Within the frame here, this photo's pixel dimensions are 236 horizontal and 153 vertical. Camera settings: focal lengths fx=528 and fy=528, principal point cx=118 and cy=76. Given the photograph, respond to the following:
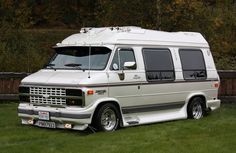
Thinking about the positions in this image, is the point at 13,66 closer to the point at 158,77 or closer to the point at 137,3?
the point at 137,3

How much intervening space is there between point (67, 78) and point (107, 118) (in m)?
1.35

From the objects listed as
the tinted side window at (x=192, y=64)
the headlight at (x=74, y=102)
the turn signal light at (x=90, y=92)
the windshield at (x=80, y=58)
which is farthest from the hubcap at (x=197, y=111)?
the headlight at (x=74, y=102)

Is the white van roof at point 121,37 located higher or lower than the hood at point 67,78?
higher

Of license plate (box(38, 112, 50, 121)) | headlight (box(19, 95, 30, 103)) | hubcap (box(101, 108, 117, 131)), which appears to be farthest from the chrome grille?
hubcap (box(101, 108, 117, 131))

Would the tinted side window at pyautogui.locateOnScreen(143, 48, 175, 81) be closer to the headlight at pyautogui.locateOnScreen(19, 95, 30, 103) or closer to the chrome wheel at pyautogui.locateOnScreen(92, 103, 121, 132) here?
the chrome wheel at pyautogui.locateOnScreen(92, 103, 121, 132)

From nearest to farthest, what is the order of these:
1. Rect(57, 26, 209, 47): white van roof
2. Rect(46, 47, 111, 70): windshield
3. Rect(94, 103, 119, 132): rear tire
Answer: Rect(94, 103, 119, 132): rear tire → Rect(46, 47, 111, 70): windshield → Rect(57, 26, 209, 47): white van roof

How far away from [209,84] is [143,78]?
2.89m

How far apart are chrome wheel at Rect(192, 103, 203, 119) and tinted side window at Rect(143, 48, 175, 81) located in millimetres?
1380

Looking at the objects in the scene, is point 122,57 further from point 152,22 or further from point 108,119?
point 152,22

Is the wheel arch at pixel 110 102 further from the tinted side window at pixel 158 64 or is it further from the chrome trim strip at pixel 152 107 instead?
the tinted side window at pixel 158 64

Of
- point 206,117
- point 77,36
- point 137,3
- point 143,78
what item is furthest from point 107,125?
point 137,3

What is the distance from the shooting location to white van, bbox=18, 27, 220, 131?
11805mm

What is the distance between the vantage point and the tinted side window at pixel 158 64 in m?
13.4

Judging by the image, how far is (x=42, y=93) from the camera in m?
12.2
